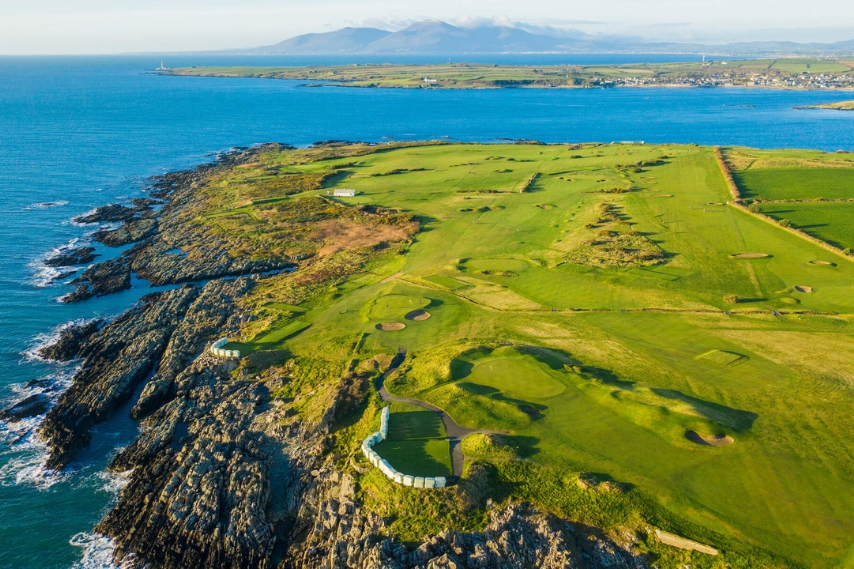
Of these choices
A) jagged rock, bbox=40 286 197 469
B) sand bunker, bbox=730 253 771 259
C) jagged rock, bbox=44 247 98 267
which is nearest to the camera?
jagged rock, bbox=40 286 197 469

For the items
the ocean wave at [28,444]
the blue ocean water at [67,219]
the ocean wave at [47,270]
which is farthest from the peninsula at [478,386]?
the ocean wave at [47,270]

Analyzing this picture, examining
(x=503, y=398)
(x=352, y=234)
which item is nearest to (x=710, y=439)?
(x=503, y=398)

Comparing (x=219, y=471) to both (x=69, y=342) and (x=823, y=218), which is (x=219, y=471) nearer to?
(x=69, y=342)

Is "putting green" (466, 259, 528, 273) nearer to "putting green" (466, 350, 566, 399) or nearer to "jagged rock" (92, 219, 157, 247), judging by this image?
"putting green" (466, 350, 566, 399)

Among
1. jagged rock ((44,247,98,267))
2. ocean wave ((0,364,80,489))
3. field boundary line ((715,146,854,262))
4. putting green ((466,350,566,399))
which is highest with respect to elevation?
putting green ((466,350,566,399))

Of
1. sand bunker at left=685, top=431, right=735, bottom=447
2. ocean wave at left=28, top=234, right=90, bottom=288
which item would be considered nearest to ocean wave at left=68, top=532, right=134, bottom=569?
sand bunker at left=685, top=431, right=735, bottom=447

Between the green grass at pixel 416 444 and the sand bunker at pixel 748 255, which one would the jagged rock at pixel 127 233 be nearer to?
the green grass at pixel 416 444

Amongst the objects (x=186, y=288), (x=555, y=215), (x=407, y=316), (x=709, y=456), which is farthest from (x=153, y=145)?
(x=709, y=456)

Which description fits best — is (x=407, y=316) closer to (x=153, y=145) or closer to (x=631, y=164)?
(x=631, y=164)
